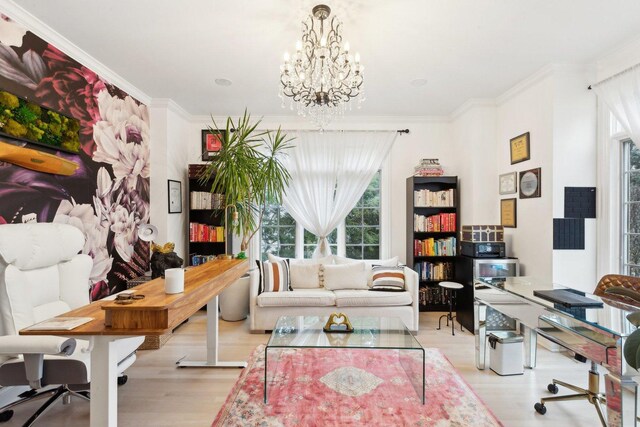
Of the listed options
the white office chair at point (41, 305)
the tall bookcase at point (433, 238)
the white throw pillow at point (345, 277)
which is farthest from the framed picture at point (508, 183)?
the white office chair at point (41, 305)

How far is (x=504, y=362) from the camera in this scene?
266 cm

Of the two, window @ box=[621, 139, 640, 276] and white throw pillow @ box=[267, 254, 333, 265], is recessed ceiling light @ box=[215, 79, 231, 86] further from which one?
window @ box=[621, 139, 640, 276]

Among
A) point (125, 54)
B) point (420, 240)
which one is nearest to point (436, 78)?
point (420, 240)

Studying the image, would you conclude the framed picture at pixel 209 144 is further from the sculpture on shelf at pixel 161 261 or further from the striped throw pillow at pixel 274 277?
the striped throw pillow at pixel 274 277

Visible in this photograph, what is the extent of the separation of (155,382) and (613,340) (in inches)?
115

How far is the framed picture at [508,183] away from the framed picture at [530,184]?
12 cm

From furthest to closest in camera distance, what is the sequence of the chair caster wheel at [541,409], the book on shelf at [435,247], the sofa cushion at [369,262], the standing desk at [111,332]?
the book on shelf at [435,247], the sofa cushion at [369,262], the chair caster wheel at [541,409], the standing desk at [111,332]

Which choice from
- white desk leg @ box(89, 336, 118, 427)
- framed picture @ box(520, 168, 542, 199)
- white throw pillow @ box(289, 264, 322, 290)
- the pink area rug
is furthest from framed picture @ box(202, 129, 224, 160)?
framed picture @ box(520, 168, 542, 199)

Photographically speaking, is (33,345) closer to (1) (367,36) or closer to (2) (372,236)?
(1) (367,36)

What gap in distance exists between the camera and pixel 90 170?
305 cm

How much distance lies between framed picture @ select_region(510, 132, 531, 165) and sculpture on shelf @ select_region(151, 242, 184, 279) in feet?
12.9

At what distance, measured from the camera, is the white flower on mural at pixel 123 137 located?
3221 millimetres

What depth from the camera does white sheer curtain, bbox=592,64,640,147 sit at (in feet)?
8.38

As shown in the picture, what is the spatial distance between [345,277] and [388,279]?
1.69 ft
